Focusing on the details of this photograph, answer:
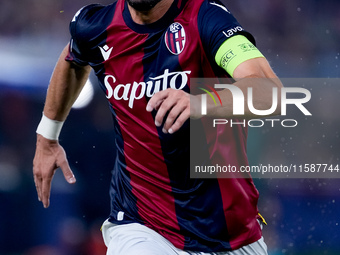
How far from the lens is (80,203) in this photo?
4.98m

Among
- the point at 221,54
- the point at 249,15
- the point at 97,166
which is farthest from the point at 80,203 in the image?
the point at 221,54

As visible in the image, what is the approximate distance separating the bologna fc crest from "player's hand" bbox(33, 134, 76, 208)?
0.92 meters

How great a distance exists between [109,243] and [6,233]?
273cm

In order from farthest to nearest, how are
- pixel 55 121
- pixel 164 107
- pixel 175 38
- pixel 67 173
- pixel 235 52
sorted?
pixel 55 121 < pixel 67 173 < pixel 175 38 < pixel 235 52 < pixel 164 107

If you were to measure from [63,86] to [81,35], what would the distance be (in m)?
0.36

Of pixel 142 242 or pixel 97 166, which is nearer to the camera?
pixel 142 242

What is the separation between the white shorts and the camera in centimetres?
216

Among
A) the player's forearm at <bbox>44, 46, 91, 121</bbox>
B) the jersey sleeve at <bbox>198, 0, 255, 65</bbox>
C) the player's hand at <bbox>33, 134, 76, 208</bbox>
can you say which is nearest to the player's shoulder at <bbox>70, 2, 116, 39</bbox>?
the player's forearm at <bbox>44, 46, 91, 121</bbox>

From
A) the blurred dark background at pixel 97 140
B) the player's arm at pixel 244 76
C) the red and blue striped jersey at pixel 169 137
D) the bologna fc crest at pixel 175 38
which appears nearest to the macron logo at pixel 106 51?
the red and blue striped jersey at pixel 169 137

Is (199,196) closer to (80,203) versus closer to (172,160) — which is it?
(172,160)

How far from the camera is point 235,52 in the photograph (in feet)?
6.25

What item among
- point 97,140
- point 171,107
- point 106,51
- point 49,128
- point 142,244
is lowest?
point 97,140

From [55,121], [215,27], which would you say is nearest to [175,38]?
[215,27]

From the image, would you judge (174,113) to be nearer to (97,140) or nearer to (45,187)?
(45,187)
